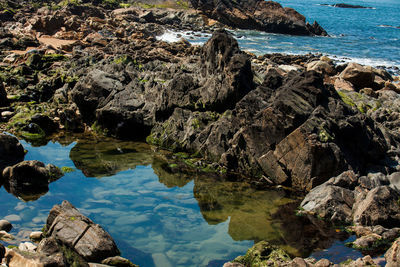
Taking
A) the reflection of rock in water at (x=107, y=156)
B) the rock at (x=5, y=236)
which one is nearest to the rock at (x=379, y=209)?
the reflection of rock in water at (x=107, y=156)

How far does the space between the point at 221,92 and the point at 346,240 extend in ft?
40.1

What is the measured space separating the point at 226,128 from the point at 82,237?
11.1 m

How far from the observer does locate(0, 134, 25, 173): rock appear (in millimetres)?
17858

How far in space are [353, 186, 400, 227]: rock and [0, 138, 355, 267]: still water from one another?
1.35m

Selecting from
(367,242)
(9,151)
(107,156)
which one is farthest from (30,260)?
(107,156)

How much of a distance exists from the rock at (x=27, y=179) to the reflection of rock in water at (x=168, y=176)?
5115 millimetres

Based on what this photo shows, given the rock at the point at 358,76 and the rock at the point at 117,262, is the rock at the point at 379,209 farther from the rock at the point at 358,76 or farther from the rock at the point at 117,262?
the rock at the point at 358,76

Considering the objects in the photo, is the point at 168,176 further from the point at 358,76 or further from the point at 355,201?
the point at 358,76

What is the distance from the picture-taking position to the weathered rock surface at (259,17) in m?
89.8

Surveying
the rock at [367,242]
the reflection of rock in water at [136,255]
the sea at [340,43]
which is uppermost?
the sea at [340,43]

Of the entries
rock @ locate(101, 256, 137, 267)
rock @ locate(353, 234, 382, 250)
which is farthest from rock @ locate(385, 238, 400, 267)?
rock @ locate(101, 256, 137, 267)

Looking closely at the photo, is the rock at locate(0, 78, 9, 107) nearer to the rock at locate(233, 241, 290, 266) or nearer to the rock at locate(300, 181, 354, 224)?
the rock at locate(300, 181, 354, 224)

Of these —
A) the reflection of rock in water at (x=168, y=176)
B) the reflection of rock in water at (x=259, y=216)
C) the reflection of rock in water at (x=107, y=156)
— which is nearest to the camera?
the reflection of rock in water at (x=259, y=216)

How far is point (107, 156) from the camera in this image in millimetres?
20906
